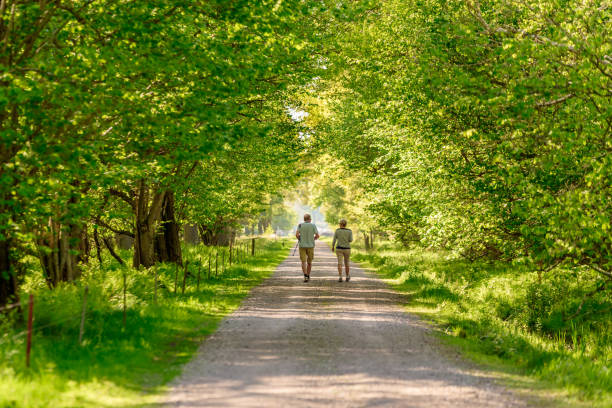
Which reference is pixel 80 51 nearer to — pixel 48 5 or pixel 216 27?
pixel 48 5

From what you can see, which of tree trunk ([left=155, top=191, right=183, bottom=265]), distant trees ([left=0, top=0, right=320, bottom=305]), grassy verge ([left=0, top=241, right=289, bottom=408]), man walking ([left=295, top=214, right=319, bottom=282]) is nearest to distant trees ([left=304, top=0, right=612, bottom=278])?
man walking ([left=295, top=214, right=319, bottom=282])

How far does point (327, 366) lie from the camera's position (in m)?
8.44

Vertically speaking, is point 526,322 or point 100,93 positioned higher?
point 100,93

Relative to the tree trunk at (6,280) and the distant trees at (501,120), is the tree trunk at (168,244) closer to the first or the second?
the distant trees at (501,120)

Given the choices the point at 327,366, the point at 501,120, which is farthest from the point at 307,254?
the point at 327,366

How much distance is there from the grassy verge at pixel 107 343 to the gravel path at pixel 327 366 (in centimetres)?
50

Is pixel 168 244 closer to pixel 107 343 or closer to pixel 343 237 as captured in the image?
pixel 343 237

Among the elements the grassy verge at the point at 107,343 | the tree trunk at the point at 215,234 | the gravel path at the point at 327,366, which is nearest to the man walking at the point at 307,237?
the grassy verge at the point at 107,343

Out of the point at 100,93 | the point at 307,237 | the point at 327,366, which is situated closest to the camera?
the point at 327,366

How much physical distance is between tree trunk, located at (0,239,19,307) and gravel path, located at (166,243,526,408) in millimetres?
3693

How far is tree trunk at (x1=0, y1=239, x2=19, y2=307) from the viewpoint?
10414 millimetres

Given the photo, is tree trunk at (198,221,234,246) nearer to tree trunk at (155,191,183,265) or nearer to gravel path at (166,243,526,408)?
tree trunk at (155,191,183,265)

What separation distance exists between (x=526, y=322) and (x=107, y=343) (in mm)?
10316

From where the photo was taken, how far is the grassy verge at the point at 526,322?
814cm
